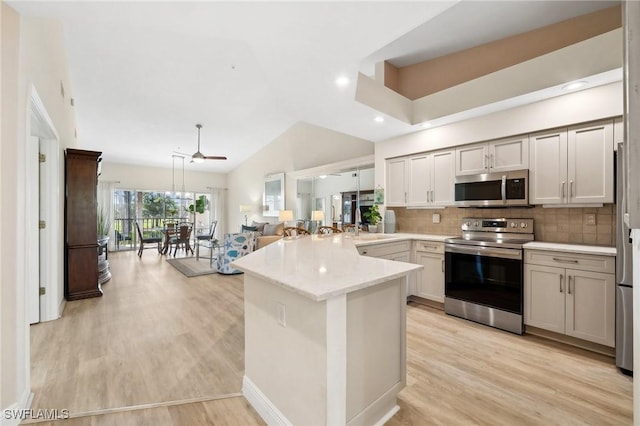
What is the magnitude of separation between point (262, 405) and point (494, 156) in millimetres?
3415

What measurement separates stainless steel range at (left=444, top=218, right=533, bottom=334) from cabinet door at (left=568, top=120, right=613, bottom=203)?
59 cm

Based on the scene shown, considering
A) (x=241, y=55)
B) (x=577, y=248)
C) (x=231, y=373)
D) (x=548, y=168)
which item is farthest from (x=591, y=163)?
(x=241, y=55)

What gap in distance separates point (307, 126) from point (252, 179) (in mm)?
3197

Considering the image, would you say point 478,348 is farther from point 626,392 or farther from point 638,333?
point 638,333

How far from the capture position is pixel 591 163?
2.67m

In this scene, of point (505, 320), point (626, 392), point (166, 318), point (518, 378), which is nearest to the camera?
point (626, 392)

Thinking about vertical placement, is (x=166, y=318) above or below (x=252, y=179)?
below

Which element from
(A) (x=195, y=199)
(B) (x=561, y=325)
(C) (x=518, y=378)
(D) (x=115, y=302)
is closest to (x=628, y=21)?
(C) (x=518, y=378)

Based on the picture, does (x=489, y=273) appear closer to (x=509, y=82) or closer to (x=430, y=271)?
(x=430, y=271)

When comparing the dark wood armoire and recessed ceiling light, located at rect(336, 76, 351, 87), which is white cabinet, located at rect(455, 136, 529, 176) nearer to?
recessed ceiling light, located at rect(336, 76, 351, 87)

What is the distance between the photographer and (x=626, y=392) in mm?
1928

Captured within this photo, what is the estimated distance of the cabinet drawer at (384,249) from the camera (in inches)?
127

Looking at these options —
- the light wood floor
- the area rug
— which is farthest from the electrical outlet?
the area rug

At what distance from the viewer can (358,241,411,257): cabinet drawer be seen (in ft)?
10.6
